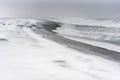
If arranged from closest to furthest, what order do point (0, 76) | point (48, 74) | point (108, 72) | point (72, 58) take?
point (0, 76), point (48, 74), point (108, 72), point (72, 58)

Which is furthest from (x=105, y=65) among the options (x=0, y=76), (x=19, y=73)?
(x=0, y=76)

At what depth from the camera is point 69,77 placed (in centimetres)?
730

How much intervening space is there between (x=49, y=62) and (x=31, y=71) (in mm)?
1716

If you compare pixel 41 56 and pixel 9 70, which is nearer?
pixel 9 70

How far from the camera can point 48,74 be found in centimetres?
747

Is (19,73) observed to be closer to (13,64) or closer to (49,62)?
(13,64)

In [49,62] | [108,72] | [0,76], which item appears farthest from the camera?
[49,62]

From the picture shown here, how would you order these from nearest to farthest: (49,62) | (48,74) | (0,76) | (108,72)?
(0,76)
(48,74)
(108,72)
(49,62)

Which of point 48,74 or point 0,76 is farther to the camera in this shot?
point 48,74

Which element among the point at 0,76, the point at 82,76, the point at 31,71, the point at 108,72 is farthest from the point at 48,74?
the point at 108,72

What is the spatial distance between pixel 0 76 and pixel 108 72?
4735 mm

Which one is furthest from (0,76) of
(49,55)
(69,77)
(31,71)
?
(49,55)

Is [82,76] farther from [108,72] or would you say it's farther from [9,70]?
[9,70]

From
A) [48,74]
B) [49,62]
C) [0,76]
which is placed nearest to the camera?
[0,76]
